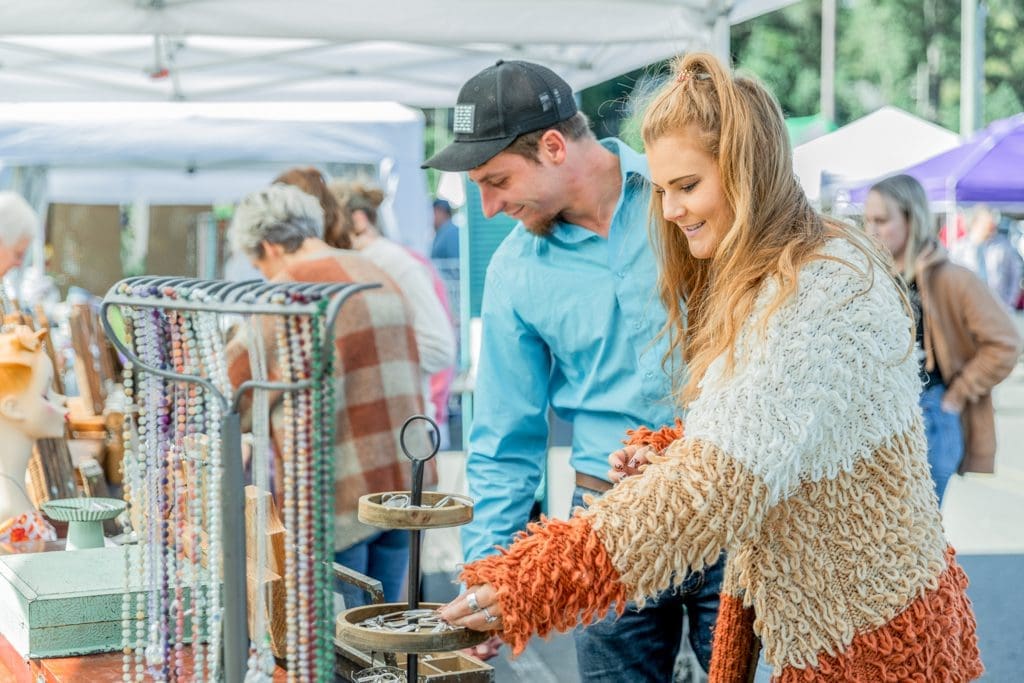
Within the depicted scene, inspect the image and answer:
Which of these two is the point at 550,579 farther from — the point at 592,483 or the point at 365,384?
the point at 365,384

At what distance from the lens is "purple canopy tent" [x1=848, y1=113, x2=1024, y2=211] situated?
410 inches

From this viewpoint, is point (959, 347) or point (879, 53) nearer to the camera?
point (959, 347)

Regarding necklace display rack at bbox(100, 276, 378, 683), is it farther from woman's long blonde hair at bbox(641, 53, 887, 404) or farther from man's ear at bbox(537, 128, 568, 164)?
man's ear at bbox(537, 128, 568, 164)

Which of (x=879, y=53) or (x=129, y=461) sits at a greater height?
(x=879, y=53)

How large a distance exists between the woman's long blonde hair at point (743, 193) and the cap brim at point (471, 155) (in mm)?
556

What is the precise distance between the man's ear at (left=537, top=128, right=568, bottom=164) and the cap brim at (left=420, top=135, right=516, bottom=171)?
6cm

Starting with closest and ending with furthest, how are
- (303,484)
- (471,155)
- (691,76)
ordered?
1. (303,484)
2. (691,76)
3. (471,155)

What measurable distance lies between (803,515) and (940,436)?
3.03 m

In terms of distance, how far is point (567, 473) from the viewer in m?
8.04

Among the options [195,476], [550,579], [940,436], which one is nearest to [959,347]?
[940,436]

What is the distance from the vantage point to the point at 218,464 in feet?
4.24

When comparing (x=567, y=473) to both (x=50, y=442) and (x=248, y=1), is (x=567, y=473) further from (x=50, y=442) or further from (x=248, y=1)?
(x=50, y=442)

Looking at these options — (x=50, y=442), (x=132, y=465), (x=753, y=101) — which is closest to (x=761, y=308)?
(x=753, y=101)

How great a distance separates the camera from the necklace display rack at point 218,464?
48.4 inches
